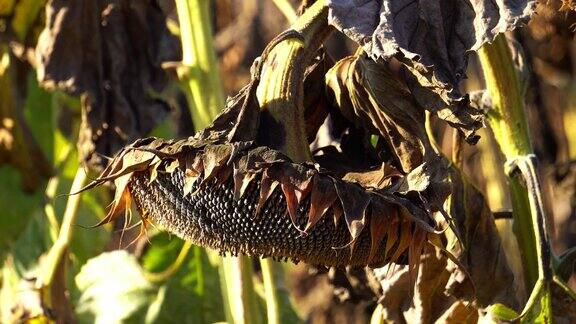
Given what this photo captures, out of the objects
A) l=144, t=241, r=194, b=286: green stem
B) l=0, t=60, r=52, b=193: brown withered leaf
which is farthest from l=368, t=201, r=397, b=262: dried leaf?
l=0, t=60, r=52, b=193: brown withered leaf

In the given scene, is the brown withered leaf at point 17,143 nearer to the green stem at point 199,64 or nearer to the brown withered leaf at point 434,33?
the green stem at point 199,64

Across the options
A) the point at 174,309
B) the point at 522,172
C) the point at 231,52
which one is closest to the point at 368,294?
the point at 522,172

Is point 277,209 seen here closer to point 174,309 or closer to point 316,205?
point 316,205

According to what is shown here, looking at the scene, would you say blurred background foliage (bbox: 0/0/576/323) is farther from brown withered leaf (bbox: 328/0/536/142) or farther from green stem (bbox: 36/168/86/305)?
brown withered leaf (bbox: 328/0/536/142)

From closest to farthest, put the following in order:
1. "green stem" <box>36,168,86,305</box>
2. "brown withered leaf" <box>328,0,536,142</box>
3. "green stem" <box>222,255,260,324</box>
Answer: "brown withered leaf" <box>328,0,536,142</box>
"green stem" <box>222,255,260,324</box>
"green stem" <box>36,168,86,305</box>

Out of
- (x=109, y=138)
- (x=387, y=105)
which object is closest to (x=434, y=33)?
(x=387, y=105)

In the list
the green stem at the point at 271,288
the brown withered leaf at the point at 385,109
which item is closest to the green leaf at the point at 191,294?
the green stem at the point at 271,288

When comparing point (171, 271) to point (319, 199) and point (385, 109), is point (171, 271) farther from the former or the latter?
point (319, 199)

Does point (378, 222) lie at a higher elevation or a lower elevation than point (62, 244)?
lower
